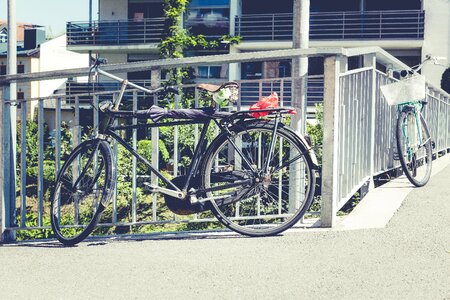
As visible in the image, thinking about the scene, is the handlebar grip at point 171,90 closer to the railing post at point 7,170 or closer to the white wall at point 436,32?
the railing post at point 7,170

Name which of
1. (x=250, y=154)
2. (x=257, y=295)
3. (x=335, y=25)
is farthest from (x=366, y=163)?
(x=335, y=25)

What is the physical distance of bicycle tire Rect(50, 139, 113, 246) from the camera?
5609 millimetres

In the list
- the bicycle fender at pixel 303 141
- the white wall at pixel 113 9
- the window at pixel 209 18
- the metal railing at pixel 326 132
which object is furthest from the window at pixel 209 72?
the bicycle fender at pixel 303 141

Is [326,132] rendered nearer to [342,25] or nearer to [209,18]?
[342,25]

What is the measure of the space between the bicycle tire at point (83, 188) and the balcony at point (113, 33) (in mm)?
27687

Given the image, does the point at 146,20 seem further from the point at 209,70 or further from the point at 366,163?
the point at 366,163

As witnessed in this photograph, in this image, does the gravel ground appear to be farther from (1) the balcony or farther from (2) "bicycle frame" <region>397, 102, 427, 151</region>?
(1) the balcony

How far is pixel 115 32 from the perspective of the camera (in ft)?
118

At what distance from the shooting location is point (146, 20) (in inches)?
1368

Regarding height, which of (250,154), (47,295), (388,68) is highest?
(388,68)

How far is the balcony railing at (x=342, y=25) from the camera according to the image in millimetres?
30469

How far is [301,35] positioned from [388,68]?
1.59 meters

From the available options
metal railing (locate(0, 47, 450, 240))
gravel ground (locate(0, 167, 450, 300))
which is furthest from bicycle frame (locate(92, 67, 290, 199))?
gravel ground (locate(0, 167, 450, 300))

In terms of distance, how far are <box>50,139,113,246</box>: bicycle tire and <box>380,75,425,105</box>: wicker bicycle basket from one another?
10.2 feet
